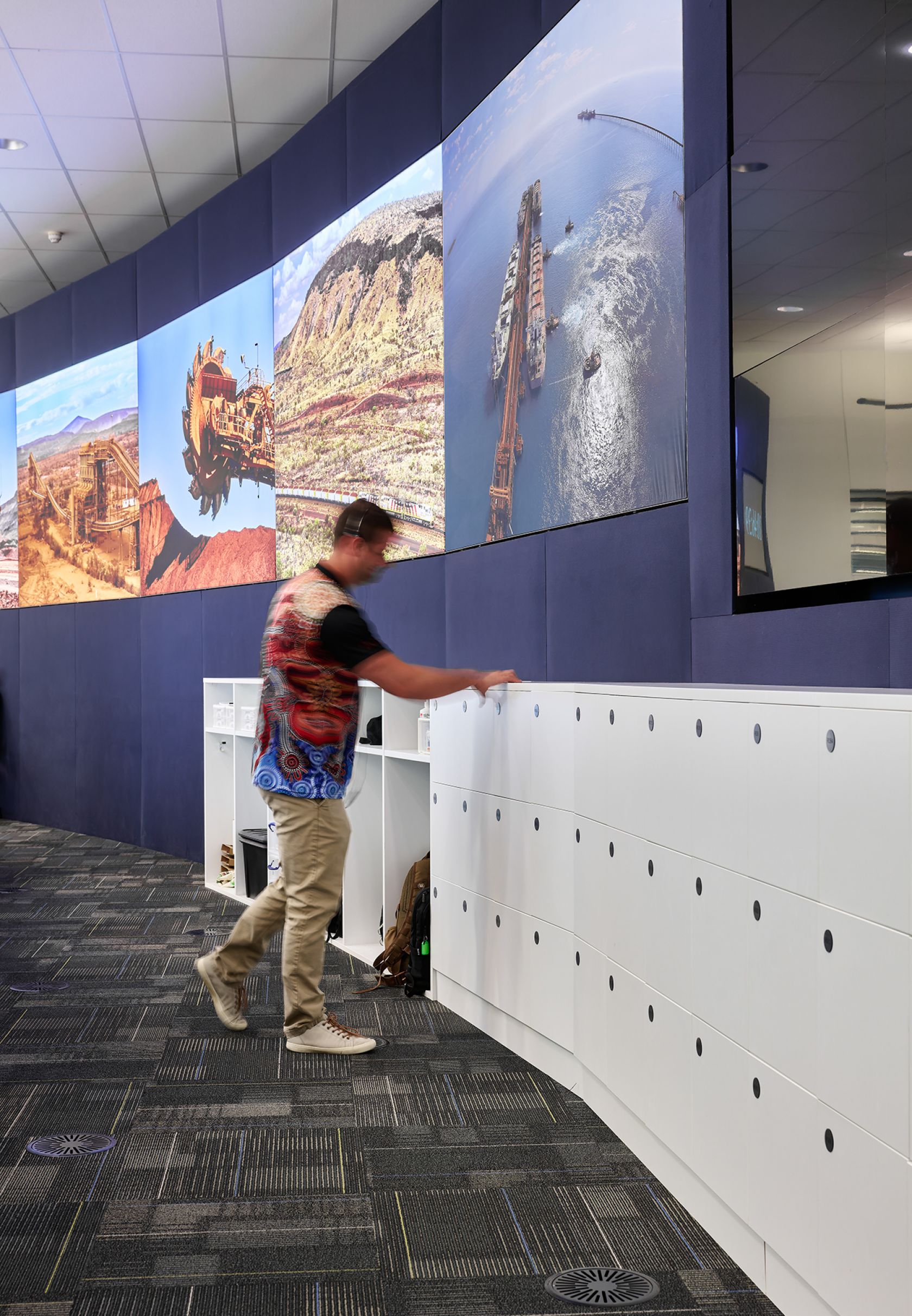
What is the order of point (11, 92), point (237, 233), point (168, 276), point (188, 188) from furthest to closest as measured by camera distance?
1. point (168, 276)
2. point (188, 188)
3. point (237, 233)
4. point (11, 92)

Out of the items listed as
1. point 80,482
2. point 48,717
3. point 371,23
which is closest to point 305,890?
point 371,23

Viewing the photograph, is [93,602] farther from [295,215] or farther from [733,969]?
[733,969]

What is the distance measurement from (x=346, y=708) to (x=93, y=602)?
18.4ft

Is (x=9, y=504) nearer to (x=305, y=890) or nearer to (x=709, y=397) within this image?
(x=305, y=890)

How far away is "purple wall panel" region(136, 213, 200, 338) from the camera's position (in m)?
7.27

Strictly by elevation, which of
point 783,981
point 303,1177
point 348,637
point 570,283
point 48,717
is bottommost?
point 303,1177

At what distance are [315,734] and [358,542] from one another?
1.82ft

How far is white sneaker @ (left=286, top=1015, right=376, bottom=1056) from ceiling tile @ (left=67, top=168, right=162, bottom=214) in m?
5.46

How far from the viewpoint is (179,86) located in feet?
19.2

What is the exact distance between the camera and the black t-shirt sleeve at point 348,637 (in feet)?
10.5

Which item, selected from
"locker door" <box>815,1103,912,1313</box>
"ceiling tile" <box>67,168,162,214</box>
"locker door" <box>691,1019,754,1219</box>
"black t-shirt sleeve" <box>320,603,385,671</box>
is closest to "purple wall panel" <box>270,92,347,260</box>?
"ceiling tile" <box>67,168,162,214</box>

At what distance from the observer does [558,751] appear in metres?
3.11

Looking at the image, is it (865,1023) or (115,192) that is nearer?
(865,1023)

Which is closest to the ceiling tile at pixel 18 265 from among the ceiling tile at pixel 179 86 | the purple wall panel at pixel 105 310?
the purple wall panel at pixel 105 310
